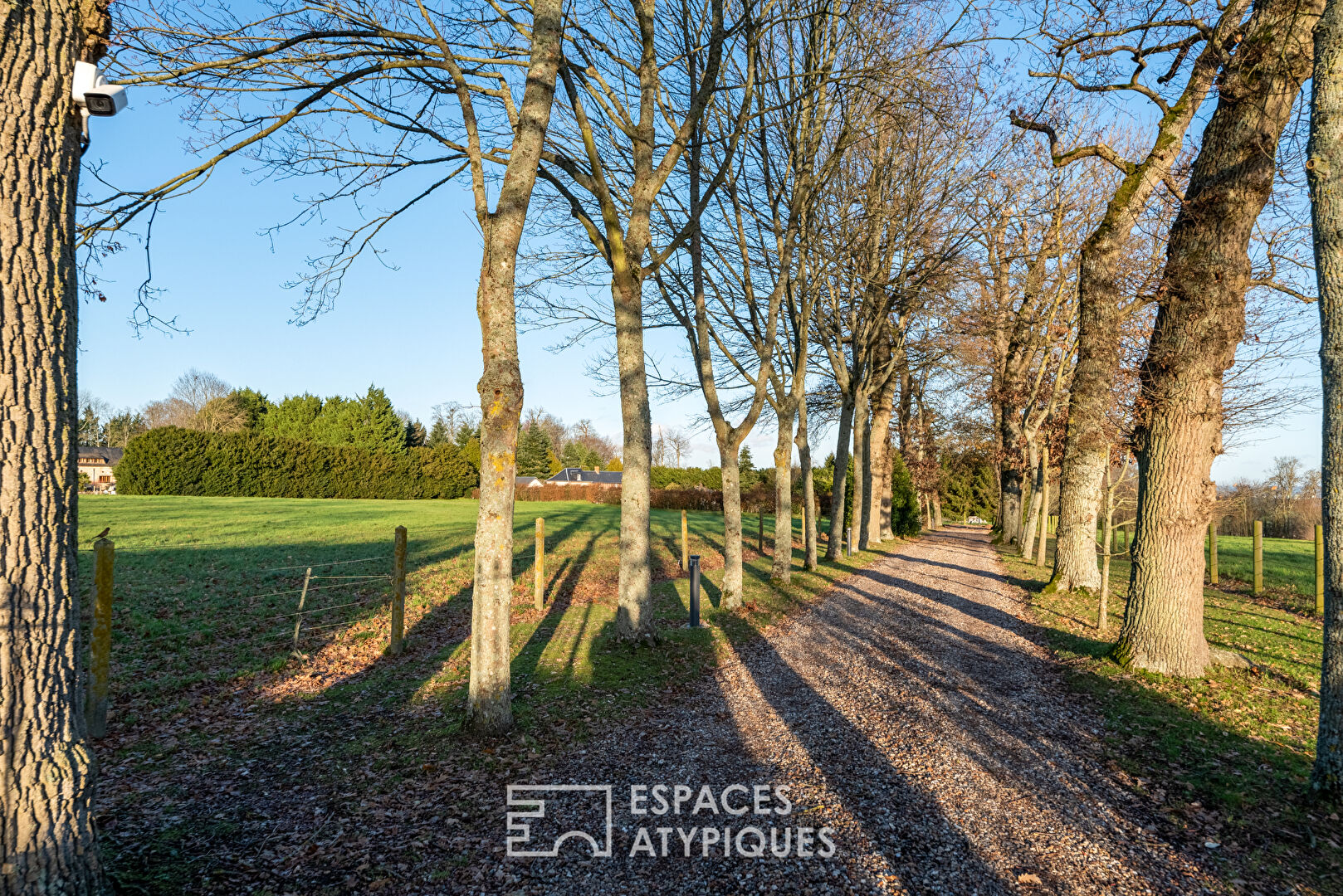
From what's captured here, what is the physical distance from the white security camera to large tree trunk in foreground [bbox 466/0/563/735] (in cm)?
266

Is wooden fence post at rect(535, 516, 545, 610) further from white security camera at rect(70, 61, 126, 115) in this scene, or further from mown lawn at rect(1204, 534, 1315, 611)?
mown lawn at rect(1204, 534, 1315, 611)

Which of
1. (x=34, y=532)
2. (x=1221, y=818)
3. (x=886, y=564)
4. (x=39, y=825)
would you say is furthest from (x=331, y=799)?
(x=886, y=564)

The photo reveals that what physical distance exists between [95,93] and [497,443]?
310cm

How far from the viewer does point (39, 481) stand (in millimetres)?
2807

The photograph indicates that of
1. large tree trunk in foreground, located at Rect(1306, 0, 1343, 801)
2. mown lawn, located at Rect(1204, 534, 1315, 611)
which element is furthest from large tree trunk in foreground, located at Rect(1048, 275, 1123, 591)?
large tree trunk in foreground, located at Rect(1306, 0, 1343, 801)

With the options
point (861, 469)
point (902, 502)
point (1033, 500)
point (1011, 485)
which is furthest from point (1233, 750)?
point (902, 502)

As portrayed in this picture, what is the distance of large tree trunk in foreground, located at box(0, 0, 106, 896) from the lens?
267 cm

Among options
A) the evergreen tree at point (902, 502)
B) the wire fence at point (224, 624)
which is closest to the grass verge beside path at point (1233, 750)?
the wire fence at point (224, 624)

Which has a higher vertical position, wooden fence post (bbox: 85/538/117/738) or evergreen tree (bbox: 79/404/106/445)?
evergreen tree (bbox: 79/404/106/445)

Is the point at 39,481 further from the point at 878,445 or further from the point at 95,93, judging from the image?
the point at 878,445

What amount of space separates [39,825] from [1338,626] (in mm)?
7409

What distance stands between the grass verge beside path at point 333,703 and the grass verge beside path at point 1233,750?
4.06 m

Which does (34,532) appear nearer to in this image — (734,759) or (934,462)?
(734,759)

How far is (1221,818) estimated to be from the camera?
4031 millimetres
